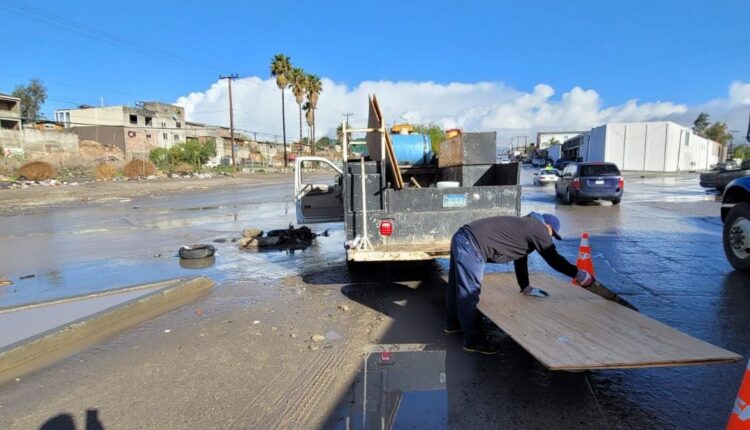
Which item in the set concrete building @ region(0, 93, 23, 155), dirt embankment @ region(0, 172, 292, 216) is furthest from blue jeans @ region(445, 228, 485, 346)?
concrete building @ region(0, 93, 23, 155)

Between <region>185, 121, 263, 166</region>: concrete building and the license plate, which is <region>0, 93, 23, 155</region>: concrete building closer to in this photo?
<region>185, 121, 263, 166</region>: concrete building

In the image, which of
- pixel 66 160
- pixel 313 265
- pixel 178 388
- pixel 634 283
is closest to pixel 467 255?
pixel 178 388

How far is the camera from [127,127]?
64312 millimetres

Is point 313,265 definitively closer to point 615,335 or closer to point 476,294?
point 476,294

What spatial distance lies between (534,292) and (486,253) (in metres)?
0.96

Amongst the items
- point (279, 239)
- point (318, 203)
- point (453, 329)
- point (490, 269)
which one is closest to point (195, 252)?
point (279, 239)

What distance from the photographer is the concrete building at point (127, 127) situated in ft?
212

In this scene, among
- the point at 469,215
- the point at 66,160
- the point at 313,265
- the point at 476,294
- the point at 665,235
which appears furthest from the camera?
the point at 66,160

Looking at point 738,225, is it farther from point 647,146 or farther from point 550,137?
point 550,137

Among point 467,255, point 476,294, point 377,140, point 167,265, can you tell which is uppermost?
point 377,140

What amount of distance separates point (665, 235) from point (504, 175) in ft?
19.6

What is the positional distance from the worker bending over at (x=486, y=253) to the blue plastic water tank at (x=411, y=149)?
12.8 feet

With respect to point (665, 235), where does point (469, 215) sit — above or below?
above

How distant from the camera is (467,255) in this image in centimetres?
396
